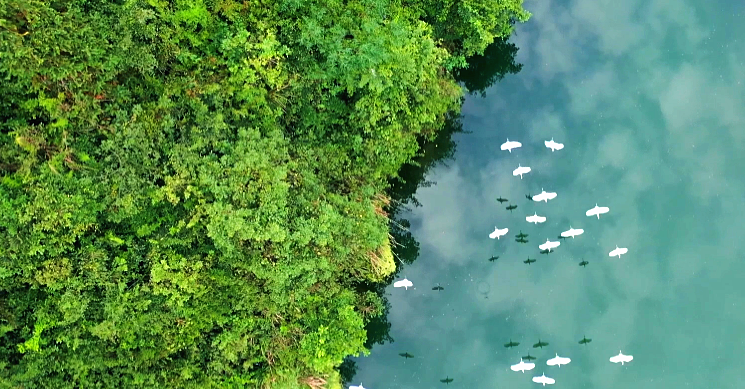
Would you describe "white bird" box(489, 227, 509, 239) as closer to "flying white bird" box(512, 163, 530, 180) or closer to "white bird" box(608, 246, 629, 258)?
"flying white bird" box(512, 163, 530, 180)

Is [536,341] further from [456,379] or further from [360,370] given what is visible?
[360,370]

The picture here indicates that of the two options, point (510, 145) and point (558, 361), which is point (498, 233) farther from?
point (558, 361)

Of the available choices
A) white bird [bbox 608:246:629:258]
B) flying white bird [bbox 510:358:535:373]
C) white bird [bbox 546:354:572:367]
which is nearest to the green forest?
flying white bird [bbox 510:358:535:373]

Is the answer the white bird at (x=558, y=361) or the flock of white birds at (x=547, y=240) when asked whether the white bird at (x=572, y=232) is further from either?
the white bird at (x=558, y=361)

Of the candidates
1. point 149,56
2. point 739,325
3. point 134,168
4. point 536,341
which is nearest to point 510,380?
point 536,341

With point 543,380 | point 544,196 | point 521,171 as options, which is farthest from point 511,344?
point 521,171

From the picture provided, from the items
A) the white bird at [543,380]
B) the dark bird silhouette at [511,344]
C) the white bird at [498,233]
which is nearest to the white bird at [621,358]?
the white bird at [543,380]
